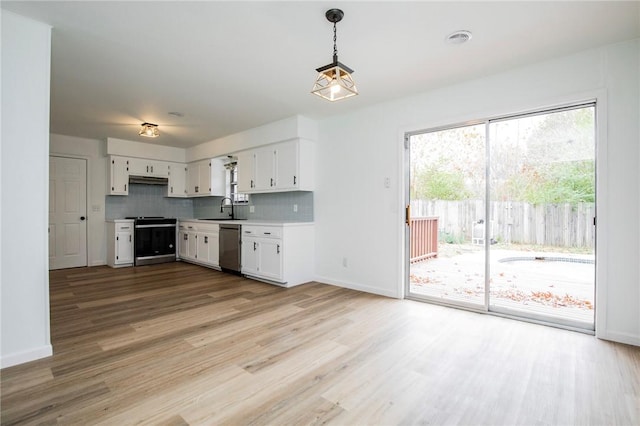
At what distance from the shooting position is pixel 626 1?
2057mm

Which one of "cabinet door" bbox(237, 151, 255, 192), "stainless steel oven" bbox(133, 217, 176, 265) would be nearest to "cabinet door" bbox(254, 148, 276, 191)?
"cabinet door" bbox(237, 151, 255, 192)

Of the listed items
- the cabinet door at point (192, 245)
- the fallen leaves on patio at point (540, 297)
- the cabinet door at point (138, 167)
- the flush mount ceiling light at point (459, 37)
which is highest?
the flush mount ceiling light at point (459, 37)

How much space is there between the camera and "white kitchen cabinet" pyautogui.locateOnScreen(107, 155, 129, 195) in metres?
5.95

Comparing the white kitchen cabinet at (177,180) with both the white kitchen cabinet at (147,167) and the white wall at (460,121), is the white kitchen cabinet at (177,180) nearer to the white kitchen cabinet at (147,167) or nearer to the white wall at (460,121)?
the white kitchen cabinet at (147,167)

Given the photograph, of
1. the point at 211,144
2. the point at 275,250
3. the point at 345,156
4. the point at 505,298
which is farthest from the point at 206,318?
the point at 211,144

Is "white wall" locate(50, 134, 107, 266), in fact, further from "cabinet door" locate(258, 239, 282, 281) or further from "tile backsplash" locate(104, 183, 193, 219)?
"cabinet door" locate(258, 239, 282, 281)

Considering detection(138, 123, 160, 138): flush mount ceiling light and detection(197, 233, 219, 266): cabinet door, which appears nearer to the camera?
detection(138, 123, 160, 138): flush mount ceiling light

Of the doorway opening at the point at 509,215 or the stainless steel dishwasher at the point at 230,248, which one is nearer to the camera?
the doorway opening at the point at 509,215

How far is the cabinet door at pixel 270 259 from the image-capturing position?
445 cm

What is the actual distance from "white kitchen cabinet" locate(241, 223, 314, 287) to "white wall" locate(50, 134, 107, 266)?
3.33 meters

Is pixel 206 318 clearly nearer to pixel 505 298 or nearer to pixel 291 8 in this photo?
pixel 291 8

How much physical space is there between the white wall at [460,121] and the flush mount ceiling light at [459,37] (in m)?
0.96

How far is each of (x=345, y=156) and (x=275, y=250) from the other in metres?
1.71

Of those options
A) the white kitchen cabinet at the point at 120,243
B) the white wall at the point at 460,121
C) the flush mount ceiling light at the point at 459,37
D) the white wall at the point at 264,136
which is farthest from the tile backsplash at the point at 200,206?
the flush mount ceiling light at the point at 459,37
